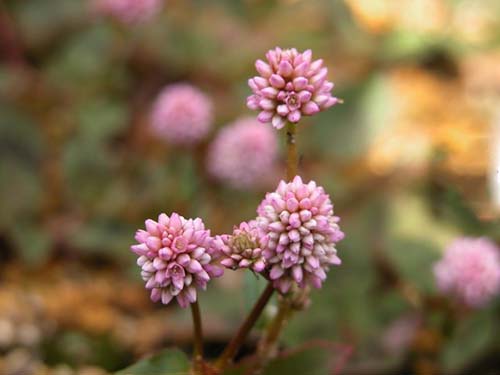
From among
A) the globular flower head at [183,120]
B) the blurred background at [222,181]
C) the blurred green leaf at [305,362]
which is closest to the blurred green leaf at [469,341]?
the blurred background at [222,181]

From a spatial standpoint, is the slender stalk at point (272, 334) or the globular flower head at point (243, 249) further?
the slender stalk at point (272, 334)

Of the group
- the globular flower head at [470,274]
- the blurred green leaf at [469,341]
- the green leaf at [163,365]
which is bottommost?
the green leaf at [163,365]

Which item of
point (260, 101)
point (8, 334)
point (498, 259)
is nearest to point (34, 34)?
point (8, 334)

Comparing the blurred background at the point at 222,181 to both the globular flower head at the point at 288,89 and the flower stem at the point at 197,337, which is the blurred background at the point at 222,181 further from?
the globular flower head at the point at 288,89

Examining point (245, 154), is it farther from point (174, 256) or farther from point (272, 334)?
point (174, 256)

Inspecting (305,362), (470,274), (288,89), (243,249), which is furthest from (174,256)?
(470,274)

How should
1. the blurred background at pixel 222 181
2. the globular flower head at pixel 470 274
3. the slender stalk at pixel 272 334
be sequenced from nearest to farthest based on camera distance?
the slender stalk at pixel 272 334
the globular flower head at pixel 470 274
the blurred background at pixel 222 181
